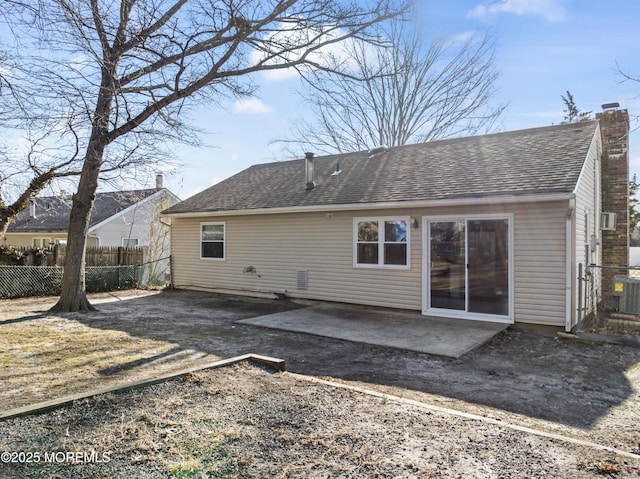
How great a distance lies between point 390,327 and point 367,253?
2.50m

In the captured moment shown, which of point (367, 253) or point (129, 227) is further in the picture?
point (129, 227)

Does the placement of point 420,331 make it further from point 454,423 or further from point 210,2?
point 210,2

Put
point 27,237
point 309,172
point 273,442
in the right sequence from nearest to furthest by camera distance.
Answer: point 273,442 → point 309,172 → point 27,237

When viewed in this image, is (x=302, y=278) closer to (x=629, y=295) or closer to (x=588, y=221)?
(x=588, y=221)

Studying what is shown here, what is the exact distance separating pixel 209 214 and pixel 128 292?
3902mm

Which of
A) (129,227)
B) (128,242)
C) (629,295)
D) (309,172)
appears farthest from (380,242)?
(129,227)

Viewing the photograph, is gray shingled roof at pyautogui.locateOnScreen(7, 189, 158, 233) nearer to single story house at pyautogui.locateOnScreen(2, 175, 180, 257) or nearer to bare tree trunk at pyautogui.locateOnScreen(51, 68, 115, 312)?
single story house at pyautogui.locateOnScreen(2, 175, 180, 257)

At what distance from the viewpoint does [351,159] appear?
13836 millimetres

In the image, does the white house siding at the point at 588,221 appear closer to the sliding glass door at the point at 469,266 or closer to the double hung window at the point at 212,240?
the sliding glass door at the point at 469,266

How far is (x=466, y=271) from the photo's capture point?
27.8 feet

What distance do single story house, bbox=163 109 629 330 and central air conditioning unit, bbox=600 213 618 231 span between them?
3 cm

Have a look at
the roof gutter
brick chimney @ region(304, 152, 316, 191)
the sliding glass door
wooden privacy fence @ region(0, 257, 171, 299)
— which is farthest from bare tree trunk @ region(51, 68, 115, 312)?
the sliding glass door

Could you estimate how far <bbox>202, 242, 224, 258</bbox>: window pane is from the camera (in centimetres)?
1347

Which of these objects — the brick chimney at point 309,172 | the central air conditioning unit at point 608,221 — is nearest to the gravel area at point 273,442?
the brick chimney at point 309,172
